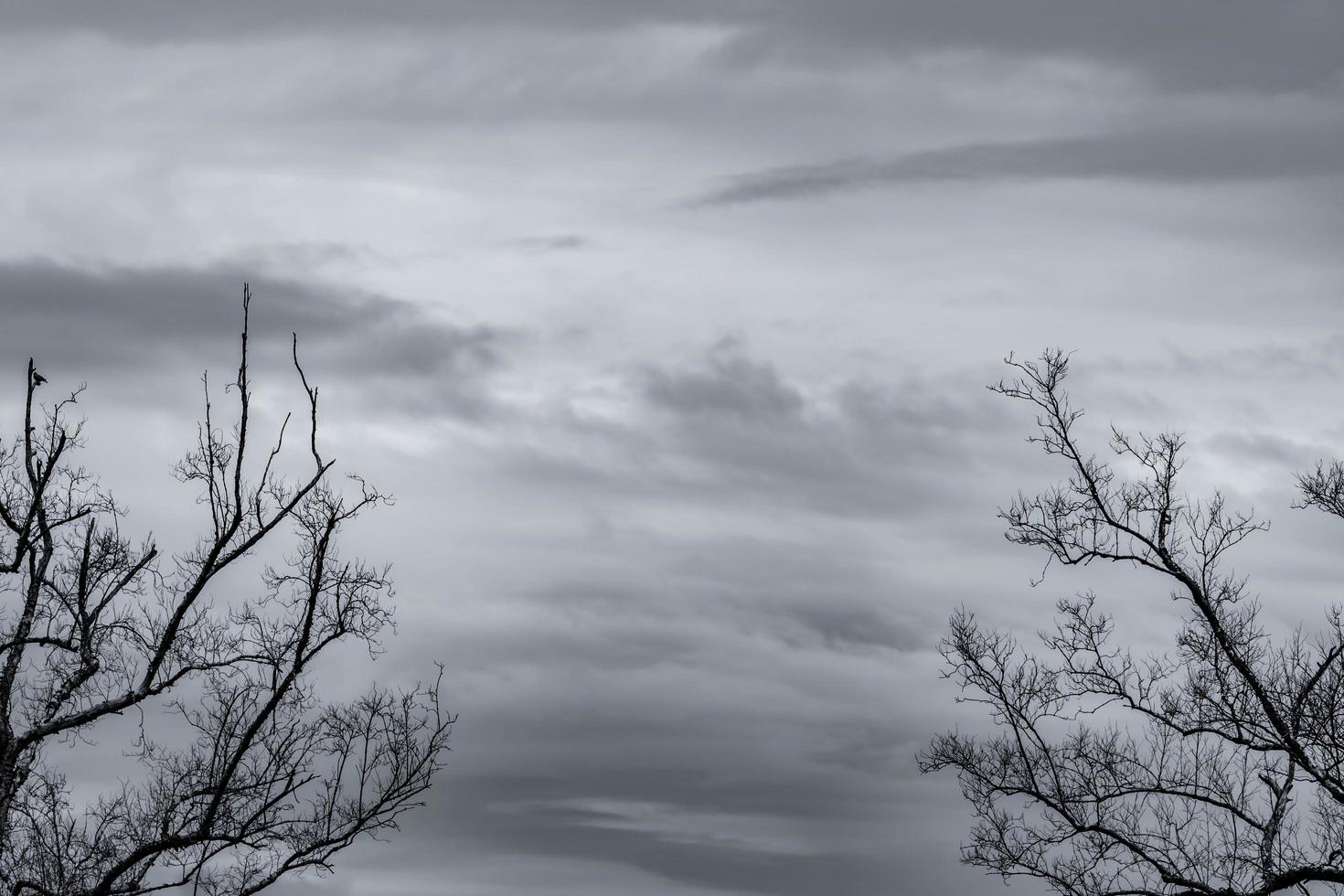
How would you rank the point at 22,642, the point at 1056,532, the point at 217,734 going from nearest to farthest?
the point at 22,642, the point at 217,734, the point at 1056,532

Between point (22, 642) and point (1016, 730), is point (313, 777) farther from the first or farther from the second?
point (1016, 730)

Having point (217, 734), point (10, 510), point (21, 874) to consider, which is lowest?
point (21, 874)

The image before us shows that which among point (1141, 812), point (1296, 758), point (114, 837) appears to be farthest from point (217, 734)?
point (1296, 758)

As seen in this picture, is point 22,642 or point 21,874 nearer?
→ point 22,642

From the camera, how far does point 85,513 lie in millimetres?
20812

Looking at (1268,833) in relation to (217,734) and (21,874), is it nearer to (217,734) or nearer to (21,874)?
(217,734)

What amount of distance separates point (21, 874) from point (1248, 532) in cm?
2150

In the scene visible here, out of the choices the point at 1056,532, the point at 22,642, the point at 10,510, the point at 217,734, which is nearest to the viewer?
the point at 22,642

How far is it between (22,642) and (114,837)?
4.97 m

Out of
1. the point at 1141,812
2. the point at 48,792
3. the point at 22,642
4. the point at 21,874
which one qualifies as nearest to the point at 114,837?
the point at 48,792

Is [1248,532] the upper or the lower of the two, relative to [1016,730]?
upper

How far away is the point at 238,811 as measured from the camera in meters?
19.1

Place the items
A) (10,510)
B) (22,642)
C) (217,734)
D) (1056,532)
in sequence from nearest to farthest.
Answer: (22,642) → (10,510) → (217,734) → (1056,532)

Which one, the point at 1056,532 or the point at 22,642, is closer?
the point at 22,642
